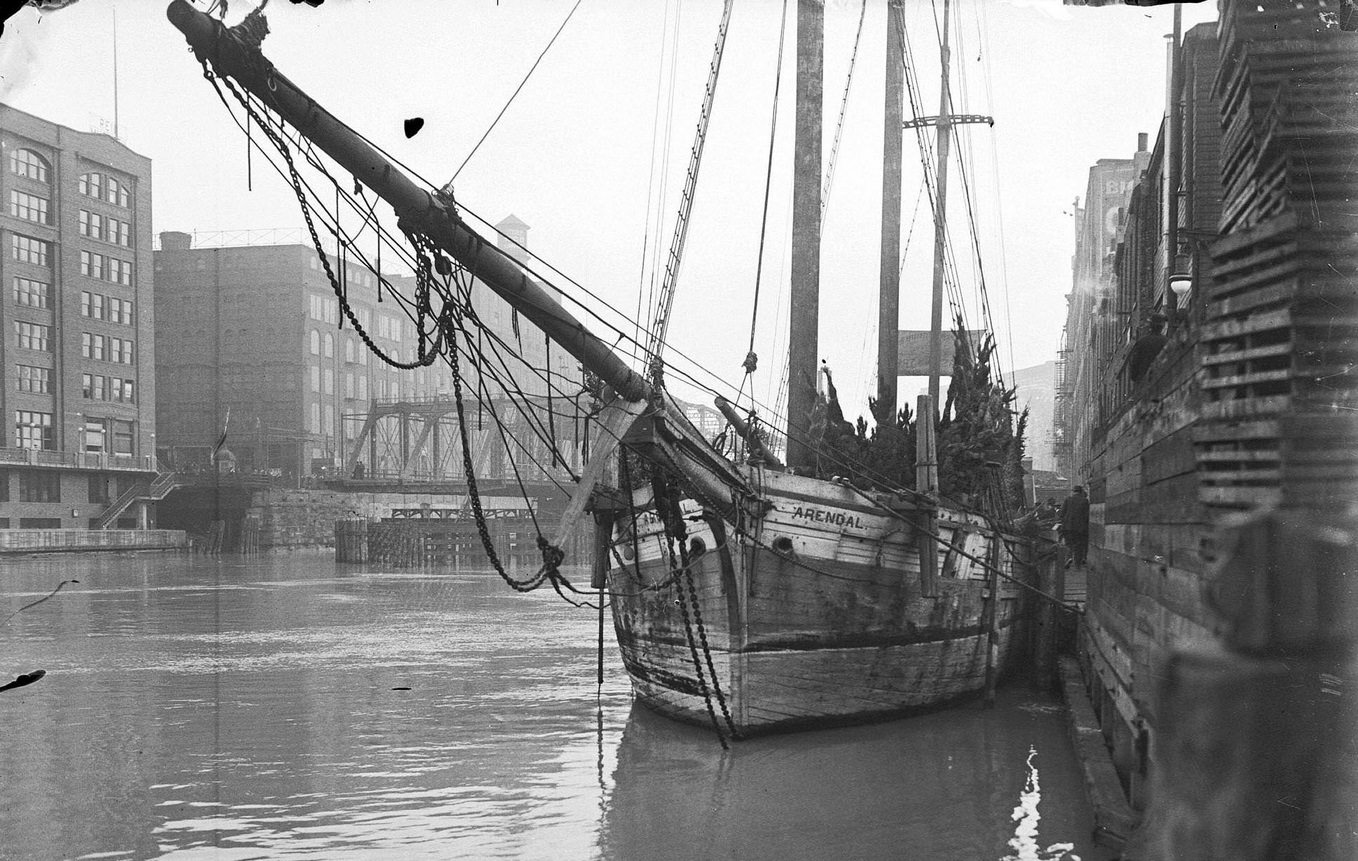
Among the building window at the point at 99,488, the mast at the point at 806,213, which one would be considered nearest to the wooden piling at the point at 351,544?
the building window at the point at 99,488

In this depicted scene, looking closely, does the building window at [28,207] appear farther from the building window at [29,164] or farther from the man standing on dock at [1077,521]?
the man standing on dock at [1077,521]

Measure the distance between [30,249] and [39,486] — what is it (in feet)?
39.1

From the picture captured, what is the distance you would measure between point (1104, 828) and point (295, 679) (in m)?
15.0

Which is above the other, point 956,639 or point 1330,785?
point 1330,785

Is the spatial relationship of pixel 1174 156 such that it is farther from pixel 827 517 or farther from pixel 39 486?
pixel 39 486

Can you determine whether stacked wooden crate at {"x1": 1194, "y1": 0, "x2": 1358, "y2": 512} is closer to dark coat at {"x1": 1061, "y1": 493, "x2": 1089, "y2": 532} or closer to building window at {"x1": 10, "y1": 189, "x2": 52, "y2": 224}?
dark coat at {"x1": 1061, "y1": 493, "x2": 1089, "y2": 532}

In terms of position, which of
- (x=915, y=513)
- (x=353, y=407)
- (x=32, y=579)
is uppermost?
(x=353, y=407)

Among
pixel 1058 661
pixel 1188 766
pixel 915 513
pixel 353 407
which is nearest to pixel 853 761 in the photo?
pixel 915 513

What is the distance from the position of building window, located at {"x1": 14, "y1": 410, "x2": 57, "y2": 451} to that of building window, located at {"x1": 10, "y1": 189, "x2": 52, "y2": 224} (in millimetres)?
9579

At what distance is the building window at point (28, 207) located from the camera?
61.2 meters

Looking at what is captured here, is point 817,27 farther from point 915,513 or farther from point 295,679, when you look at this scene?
point 295,679

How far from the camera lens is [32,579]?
4694 cm

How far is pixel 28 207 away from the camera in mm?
61750

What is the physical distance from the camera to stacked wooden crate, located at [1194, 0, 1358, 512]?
427cm
